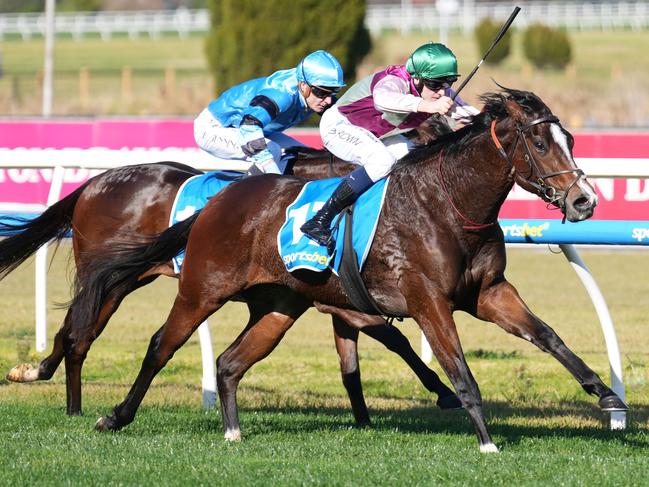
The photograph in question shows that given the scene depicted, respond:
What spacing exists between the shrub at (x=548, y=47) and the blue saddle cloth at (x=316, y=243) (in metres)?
37.6

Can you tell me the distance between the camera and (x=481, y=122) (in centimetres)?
513

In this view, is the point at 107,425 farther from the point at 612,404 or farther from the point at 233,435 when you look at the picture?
the point at 612,404

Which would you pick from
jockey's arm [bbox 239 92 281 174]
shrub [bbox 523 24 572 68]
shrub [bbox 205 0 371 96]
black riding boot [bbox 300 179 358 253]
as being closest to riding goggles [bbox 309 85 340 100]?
jockey's arm [bbox 239 92 281 174]

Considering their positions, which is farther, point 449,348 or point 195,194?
point 195,194

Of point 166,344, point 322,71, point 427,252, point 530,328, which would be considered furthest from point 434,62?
point 166,344

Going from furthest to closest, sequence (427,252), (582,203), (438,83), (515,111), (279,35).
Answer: (279,35) < (438,83) < (427,252) < (515,111) < (582,203)

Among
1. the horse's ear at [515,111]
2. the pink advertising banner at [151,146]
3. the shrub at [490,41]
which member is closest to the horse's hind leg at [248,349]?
the horse's ear at [515,111]

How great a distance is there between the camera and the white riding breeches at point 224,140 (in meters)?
6.28

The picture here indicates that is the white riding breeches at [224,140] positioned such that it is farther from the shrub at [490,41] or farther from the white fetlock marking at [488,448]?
the shrub at [490,41]

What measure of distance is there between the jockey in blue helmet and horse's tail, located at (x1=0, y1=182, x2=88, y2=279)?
33.1 inches

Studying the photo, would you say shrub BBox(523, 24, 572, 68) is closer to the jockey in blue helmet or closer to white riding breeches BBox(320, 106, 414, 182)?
the jockey in blue helmet

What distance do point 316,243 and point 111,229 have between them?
165cm

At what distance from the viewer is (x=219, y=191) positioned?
5977 millimetres

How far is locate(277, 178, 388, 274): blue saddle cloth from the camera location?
5.19 metres
